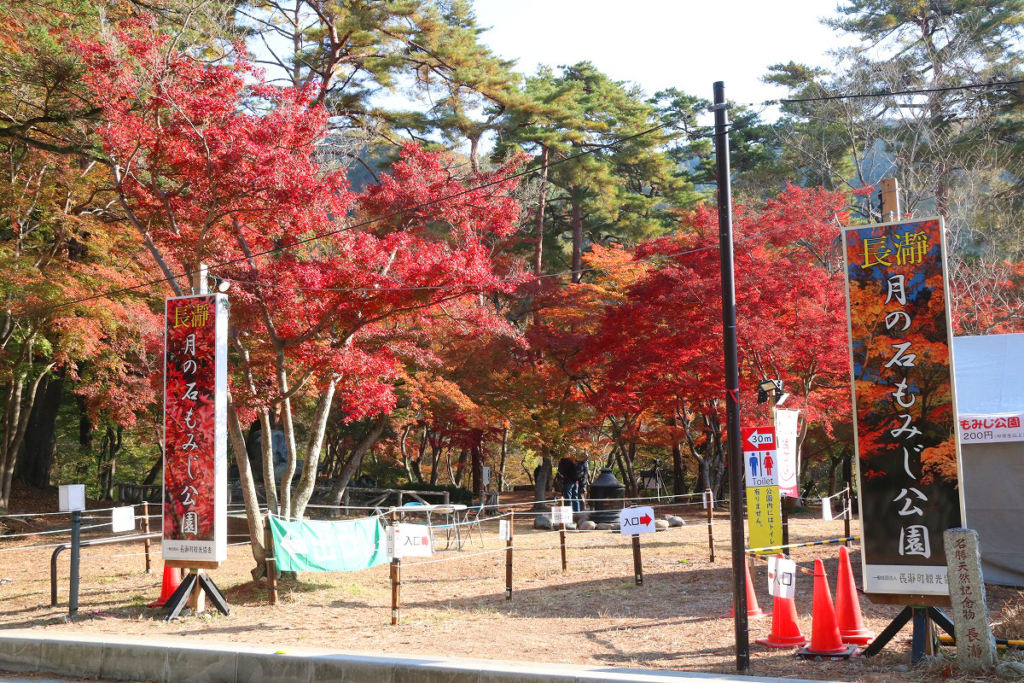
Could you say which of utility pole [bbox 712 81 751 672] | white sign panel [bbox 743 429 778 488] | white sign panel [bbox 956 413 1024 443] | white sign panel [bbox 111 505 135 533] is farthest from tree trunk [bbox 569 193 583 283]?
utility pole [bbox 712 81 751 672]

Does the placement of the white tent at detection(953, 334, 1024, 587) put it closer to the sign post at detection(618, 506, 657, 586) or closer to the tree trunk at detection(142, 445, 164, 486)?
the sign post at detection(618, 506, 657, 586)

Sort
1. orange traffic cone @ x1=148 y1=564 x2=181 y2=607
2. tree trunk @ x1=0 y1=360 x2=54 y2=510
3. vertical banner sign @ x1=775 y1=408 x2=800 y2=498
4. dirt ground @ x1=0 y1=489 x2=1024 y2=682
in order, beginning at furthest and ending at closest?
tree trunk @ x1=0 y1=360 x2=54 y2=510, vertical banner sign @ x1=775 y1=408 x2=800 y2=498, orange traffic cone @ x1=148 y1=564 x2=181 y2=607, dirt ground @ x1=0 y1=489 x2=1024 y2=682

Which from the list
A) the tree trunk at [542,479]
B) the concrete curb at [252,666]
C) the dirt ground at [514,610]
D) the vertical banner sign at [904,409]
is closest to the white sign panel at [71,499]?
the dirt ground at [514,610]

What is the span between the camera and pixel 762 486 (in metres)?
10.9

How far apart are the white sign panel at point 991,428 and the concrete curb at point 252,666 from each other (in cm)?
600

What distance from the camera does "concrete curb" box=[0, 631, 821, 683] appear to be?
6.56m

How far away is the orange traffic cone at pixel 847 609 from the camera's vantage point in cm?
828

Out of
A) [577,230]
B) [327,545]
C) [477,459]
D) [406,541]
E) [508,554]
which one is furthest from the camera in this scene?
[477,459]

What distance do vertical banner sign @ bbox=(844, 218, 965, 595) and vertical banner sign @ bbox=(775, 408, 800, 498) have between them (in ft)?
11.4

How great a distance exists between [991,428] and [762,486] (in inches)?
117

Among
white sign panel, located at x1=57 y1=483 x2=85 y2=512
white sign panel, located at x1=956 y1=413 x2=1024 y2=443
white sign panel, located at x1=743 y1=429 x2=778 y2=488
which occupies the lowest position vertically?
white sign panel, located at x1=57 y1=483 x2=85 y2=512

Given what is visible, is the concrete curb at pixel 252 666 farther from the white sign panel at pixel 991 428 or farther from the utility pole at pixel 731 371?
the white sign panel at pixel 991 428

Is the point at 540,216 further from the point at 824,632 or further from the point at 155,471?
the point at 824,632

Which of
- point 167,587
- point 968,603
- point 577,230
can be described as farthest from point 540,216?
point 968,603
